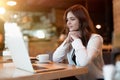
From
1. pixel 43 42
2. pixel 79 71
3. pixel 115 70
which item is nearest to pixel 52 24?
pixel 43 42

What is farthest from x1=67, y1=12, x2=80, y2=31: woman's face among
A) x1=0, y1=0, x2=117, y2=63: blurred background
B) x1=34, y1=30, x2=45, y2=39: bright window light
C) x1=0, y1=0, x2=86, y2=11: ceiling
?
x1=34, y1=30, x2=45, y2=39: bright window light

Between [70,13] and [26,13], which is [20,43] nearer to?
[70,13]

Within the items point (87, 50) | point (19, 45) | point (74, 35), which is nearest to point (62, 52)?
point (74, 35)

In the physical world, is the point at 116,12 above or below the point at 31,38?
above

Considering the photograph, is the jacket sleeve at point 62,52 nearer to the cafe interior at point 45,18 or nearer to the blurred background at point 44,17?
the cafe interior at point 45,18

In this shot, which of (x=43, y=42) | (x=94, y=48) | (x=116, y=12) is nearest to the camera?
(x=94, y=48)

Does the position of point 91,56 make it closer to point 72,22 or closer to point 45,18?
point 72,22

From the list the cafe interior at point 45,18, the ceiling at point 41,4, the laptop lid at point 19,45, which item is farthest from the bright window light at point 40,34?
the laptop lid at point 19,45

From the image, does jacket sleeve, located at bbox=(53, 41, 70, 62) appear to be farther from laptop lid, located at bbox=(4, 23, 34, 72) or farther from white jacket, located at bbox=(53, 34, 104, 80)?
laptop lid, located at bbox=(4, 23, 34, 72)

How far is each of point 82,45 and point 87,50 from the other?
5 centimetres

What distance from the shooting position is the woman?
1.48 metres

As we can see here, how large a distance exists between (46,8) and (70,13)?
5910 millimetres

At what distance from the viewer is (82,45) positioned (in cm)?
152

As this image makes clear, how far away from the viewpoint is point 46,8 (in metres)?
7.54
